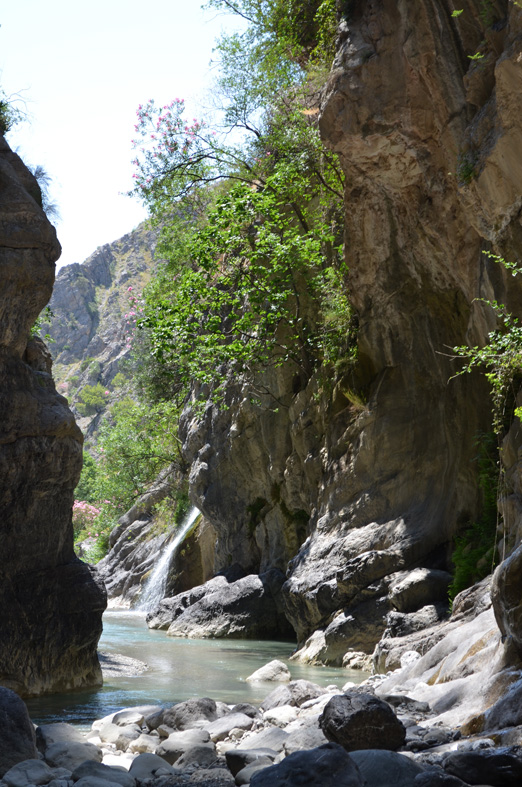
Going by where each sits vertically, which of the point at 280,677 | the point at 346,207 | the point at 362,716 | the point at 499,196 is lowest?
the point at 280,677

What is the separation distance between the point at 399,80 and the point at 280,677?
9.55m

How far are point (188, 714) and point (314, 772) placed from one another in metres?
3.63

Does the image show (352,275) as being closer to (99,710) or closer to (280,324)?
(280,324)

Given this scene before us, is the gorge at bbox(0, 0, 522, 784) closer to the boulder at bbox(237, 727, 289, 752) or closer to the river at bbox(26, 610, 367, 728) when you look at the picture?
the river at bbox(26, 610, 367, 728)

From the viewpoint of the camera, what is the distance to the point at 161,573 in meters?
26.9

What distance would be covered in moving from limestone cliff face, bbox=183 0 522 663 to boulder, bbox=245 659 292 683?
1909 millimetres

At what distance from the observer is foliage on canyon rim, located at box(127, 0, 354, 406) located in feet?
59.1

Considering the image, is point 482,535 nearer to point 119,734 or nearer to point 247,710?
point 247,710

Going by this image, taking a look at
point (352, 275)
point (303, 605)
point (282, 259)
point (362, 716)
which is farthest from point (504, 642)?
point (282, 259)

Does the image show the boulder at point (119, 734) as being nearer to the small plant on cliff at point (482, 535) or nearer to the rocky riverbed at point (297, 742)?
the rocky riverbed at point (297, 742)

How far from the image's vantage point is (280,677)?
37.8 ft

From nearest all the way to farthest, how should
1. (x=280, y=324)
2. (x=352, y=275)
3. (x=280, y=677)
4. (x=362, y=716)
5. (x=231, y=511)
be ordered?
(x=362, y=716)
(x=280, y=677)
(x=352, y=275)
(x=280, y=324)
(x=231, y=511)

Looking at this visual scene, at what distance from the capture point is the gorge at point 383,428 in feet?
31.0

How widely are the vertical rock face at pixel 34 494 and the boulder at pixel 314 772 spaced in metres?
5.94
